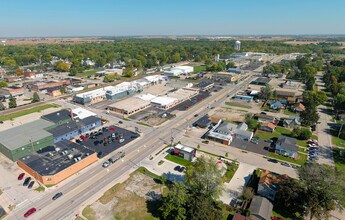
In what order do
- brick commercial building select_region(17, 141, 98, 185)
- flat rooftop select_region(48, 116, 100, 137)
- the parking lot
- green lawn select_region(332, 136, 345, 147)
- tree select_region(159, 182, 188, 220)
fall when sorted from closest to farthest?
1. tree select_region(159, 182, 188, 220)
2. brick commercial building select_region(17, 141, 98, 185)
3. the parking lot
4. green lawn select_region(332, 136, 345, 147)
5. flat rooftop select_region(48, 116, 100, 137)

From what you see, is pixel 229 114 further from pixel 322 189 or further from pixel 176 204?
pixel 176 204

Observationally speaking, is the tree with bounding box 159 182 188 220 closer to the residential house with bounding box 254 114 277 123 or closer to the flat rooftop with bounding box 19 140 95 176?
the flat rooftop with bounding box 19 140 95 176

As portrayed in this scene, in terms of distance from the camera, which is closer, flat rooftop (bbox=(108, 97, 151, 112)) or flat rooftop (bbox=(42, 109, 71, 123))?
flat rooftop (bbox=(42, 109, 71, 123))

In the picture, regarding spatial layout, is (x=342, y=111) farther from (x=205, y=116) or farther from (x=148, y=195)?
(x=148, y=195)

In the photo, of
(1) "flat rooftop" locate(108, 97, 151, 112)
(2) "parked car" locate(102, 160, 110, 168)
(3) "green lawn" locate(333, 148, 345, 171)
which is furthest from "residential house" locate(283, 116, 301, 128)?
(2) "parked car" locate(102, 160, 110, 168)

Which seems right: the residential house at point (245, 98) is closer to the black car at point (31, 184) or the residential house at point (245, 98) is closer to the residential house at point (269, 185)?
the residential house at point (269, 185)

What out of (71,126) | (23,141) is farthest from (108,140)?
(23,141)
